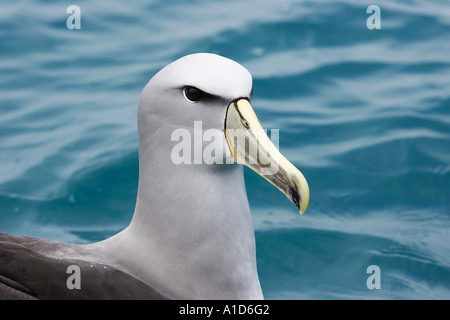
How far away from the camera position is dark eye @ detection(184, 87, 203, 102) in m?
2.74

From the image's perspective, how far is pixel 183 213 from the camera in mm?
2883

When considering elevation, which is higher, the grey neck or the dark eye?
the dark eye

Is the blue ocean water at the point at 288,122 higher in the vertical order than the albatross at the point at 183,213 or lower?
higher

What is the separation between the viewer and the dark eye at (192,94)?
8.98 ft

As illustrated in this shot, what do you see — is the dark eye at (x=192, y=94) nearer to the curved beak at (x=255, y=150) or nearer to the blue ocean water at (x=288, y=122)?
the curved beak at (x=255, y=150)

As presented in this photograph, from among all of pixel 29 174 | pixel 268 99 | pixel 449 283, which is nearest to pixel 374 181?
pixel 449 283

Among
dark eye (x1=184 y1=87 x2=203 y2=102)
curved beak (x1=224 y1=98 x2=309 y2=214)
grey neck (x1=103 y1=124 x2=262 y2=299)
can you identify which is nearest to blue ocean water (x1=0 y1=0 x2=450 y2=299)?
grey neck (x1=103 y1=124 x2=262 y2=299)

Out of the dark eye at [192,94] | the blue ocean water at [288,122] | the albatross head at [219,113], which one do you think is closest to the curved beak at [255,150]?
the albatross head at [219,113]

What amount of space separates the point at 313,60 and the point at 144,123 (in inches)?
162

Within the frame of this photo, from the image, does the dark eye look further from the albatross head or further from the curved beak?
the curved beak

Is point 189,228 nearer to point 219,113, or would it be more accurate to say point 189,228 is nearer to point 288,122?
point 219,113

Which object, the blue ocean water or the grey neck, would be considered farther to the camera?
the blue ocean water

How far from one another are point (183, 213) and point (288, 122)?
3.19 meters

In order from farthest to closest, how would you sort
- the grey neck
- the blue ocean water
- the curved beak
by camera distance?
the blue ocean water → the grey neck → the curved beak
